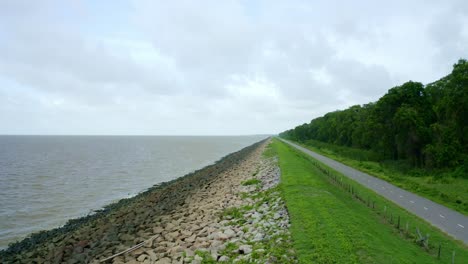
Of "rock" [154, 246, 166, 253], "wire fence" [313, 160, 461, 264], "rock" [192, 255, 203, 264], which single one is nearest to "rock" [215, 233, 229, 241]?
"rock" [192, 255, 203, 264]

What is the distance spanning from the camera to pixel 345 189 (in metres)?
25.3

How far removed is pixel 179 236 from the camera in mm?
14891

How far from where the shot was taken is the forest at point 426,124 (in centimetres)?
3450

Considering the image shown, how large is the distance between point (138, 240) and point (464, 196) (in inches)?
948

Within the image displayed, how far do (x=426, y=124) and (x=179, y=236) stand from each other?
1667 inches

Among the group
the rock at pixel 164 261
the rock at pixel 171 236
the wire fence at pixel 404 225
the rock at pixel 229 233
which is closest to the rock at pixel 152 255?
the rock at pixel 164 261

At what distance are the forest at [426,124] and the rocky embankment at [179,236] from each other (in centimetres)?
2564

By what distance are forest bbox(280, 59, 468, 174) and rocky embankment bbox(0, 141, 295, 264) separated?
25.6 m

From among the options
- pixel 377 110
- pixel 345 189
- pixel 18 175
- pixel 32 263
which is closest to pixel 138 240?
pixel 32 263

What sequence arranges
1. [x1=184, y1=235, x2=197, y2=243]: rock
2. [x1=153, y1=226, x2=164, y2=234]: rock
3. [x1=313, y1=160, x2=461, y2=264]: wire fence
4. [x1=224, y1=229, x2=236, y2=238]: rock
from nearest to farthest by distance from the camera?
[x1=313, y1=160, x2=461, y2=264]: wire fence, [x1=224, y1=229, x2=236, y2=238]: rock, [x1=184, y1=235, x2=197, y2=243]: rock, [x1=153, y1=226, x2=164, y2=234]: rock

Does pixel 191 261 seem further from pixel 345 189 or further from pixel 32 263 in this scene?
pixel 345 189

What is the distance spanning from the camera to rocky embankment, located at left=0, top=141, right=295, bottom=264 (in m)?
11.9

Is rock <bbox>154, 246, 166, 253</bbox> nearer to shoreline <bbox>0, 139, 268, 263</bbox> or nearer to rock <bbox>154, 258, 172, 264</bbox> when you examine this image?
rock <bbox>154, 258, 172, 264</bbox>

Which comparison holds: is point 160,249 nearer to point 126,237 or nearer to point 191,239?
point 191,239
